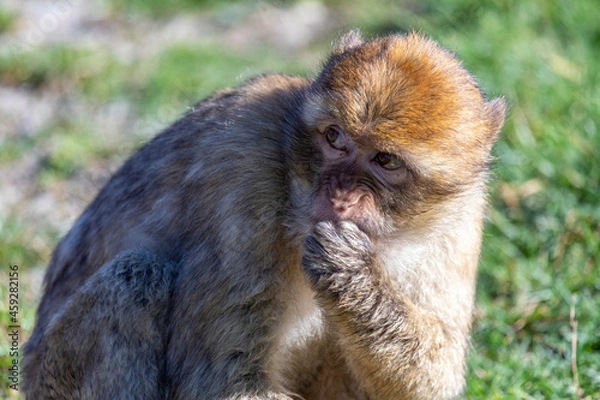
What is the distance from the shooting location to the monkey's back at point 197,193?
4160 mm

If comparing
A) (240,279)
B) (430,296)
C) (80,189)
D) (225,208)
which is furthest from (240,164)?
(80,189)

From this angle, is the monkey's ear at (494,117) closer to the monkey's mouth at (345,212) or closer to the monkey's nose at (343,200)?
the monkey's mouth at (345,212)

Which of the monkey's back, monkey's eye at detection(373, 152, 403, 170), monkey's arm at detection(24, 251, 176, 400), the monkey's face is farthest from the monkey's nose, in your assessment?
monkey's arm at detection(24, 251, 176, 400)

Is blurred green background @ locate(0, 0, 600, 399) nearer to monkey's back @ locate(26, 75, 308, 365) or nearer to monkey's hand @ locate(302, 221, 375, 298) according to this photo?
monkey's back @ locate(26, 75, 308, 365)

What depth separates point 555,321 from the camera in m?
5.76

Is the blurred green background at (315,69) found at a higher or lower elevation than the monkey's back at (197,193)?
lower

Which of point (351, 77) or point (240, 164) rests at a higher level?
point (351, 77)

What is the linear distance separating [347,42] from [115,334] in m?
1.77

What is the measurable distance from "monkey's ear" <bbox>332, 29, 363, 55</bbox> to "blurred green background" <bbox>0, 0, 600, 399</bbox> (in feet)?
2.64

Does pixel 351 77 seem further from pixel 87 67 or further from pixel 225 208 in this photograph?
pixel 87 67

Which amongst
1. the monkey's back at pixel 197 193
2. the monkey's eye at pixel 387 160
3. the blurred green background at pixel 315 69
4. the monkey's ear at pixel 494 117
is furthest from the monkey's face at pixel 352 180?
the blurred green background at pixel 315 69

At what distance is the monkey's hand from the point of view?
376cm

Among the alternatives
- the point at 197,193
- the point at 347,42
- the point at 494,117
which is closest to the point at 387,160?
the point at 494,117

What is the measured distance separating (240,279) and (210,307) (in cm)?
18
